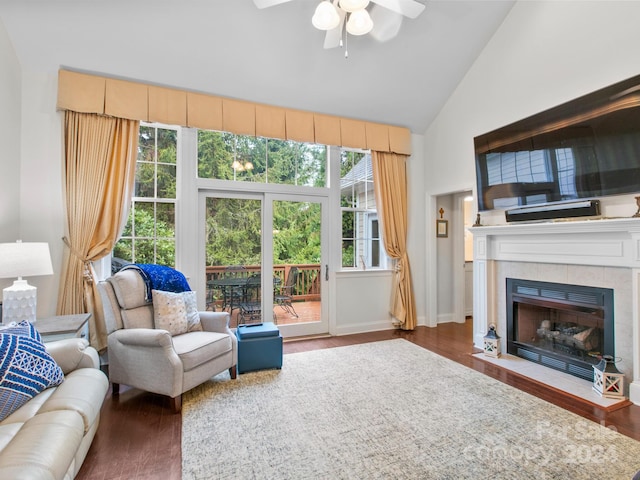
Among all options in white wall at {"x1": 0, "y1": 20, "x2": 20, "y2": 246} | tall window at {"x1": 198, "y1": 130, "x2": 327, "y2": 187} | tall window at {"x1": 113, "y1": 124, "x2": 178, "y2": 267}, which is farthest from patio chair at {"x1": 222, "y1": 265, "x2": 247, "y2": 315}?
white wall at {"x1": 0, "y1": 20, "x2": 20, "y2": 246}

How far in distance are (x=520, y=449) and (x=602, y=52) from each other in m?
3.36

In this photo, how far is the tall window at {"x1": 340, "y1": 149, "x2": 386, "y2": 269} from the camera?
4.73m

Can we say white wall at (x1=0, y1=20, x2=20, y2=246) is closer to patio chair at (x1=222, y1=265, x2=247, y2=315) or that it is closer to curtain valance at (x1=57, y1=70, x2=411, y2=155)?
curtain valance at (x1=57, y1=70, x2=411, y2=155)

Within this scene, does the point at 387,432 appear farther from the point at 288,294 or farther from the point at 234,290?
the point at 234,290

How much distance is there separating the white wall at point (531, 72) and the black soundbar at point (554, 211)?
0.42 feet

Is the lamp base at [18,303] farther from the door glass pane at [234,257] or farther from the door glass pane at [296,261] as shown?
the door glass pane at [296,261]

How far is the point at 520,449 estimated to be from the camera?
1.98 m

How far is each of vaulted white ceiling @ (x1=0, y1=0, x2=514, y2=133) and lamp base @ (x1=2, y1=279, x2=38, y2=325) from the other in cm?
219

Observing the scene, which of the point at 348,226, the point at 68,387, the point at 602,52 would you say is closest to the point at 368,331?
the point at 348,226

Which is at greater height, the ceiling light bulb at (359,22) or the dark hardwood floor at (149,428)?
the ceiling light bulb at (359,22)

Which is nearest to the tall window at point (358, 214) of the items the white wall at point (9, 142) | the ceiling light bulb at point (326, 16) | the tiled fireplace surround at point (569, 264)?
the tiled fireplace surround at point (569, 264)

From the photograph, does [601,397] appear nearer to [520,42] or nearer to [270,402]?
[270,402]

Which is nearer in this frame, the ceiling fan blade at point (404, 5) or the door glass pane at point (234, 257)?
the ceiling fan blade at point (404, 5)

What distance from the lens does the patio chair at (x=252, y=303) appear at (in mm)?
4164
